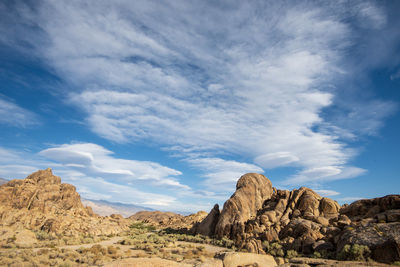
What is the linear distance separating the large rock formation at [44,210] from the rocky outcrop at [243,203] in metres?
27.9

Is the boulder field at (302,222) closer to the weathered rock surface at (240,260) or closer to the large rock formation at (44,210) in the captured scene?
the weathered rock surface at (240,260)

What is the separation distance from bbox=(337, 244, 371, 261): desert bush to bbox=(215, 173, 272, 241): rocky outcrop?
20366 mm

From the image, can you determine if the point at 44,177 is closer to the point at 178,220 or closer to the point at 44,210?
the point at 44,210

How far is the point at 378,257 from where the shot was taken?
18766 millimetres

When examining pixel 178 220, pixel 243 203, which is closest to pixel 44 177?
pixel 178 220

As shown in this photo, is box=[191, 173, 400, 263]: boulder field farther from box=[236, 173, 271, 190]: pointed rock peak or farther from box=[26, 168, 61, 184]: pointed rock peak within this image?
box=[26, 168, 61, 184]: pointed rock peak

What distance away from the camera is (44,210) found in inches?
2002

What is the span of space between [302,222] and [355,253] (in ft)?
47.7

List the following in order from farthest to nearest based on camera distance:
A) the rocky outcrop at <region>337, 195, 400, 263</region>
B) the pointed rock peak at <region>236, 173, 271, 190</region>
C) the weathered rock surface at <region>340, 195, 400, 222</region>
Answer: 1. the pointed rock peak at <region>236, 173, 271, 190</region>
2. the weathered rock surface at <region>340, 195, 400, 222</region>
3. the rocky outcrop at <region>337, 195, 400, 263</region>

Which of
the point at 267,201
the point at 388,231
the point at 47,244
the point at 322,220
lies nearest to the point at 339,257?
the point at 388,231

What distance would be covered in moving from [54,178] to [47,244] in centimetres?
3784

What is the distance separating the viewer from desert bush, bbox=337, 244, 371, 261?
64.0 ft

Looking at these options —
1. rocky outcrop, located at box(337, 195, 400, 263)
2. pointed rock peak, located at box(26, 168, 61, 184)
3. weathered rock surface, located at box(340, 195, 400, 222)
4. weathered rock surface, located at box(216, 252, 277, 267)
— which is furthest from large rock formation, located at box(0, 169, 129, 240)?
weathered rock surface, located at box(340, 195, 400, 222)

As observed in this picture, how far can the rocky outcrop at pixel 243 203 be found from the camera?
42.7 m
